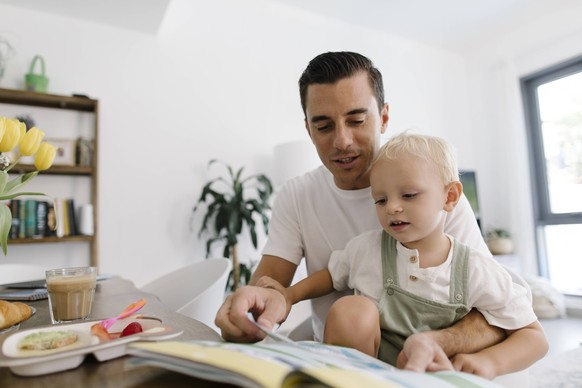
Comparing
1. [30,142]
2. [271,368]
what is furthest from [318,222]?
[271,368]

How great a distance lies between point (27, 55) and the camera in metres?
2.97

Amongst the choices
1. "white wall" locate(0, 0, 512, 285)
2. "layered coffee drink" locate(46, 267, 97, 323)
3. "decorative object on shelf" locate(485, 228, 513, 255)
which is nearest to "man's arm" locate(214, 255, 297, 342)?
"layered coffee drink" locate(46, 267, 97, 323)

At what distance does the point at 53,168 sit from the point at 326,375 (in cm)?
303

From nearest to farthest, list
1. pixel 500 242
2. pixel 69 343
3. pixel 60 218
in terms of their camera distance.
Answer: pixel 69 343
pixel 60 218
pixel 500 242

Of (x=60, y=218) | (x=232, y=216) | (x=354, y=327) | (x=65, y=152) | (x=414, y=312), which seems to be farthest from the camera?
(x=232, y=216)

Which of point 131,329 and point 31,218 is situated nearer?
point 131,329

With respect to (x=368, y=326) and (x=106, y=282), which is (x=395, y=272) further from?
(x=106, y=282)

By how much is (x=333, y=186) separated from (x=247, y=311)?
0.66 metres

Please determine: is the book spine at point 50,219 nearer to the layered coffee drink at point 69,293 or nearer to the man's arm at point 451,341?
the layered coffee drink at point 69,293

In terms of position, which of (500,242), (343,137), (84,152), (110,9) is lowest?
(500,242)

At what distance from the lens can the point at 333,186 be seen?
1.32 meters

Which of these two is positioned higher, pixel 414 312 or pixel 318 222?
pixel 318 222

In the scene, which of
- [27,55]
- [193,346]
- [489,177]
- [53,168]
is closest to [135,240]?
[53,168]

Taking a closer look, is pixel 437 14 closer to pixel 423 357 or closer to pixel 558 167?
pixel 558 167
